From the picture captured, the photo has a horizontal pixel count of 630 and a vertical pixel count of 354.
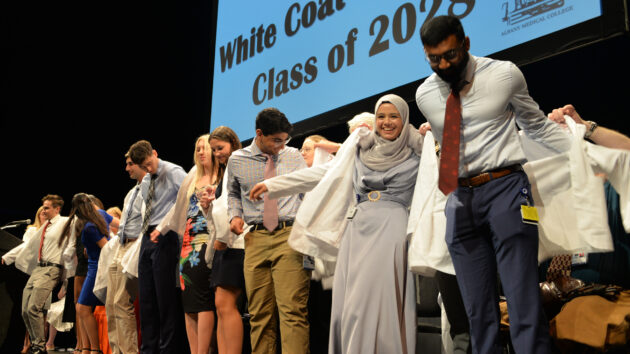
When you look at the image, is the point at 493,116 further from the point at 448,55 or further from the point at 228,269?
the point at 228,269

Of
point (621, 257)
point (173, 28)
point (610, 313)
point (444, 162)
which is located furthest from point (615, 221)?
point (173, 28)

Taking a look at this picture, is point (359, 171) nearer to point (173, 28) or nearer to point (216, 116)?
point (216, 116)

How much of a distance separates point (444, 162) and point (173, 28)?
7.30 meters

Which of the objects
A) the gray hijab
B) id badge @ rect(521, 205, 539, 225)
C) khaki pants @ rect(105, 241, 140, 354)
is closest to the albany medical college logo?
the gray hijab

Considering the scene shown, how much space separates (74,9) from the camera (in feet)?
28.8

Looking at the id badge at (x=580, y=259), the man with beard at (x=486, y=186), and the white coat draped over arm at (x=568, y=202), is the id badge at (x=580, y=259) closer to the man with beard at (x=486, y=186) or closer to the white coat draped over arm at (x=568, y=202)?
the white coat draped over arm at (x=568, y=202)

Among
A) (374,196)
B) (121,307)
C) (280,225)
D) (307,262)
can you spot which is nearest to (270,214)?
(280,225)

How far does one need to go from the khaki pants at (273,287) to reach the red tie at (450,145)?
127cm

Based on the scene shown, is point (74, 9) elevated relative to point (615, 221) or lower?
elevated

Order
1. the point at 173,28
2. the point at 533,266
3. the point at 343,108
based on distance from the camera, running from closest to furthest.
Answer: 1. the point at 533,266
2. the point at 343,108
3. the point at 173,28

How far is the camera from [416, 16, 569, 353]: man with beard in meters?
2.01

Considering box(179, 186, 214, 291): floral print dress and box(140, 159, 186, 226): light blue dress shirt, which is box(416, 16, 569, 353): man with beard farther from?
box(140, 159, 186, 226): light blue dress shirt

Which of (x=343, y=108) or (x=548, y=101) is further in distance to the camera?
(x=343, y=108)

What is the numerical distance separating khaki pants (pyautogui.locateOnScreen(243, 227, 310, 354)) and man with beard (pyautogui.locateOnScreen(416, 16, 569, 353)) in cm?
116
